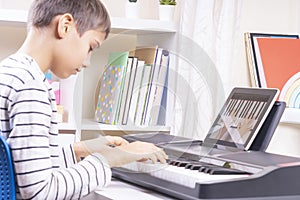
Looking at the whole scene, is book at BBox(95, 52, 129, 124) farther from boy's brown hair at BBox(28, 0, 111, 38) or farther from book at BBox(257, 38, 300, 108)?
boy's brown hair at BBox(28, 0, 111, 38)

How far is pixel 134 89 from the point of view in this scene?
6.82 ft

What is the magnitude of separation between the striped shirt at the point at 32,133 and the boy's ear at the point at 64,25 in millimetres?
87

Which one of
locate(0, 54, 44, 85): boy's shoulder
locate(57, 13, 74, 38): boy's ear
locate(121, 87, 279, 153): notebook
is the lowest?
locate(121, 87, 279, 153): notebook

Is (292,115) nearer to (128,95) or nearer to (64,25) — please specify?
(128,95)

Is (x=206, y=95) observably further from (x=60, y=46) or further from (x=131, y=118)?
(x=60, y=46)

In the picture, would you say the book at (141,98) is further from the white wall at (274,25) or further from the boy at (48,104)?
the boy at (48,104)

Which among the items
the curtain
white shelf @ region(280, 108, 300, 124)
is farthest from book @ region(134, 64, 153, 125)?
white shelf @ region(280, 108, 300, 124)

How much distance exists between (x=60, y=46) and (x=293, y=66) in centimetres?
140

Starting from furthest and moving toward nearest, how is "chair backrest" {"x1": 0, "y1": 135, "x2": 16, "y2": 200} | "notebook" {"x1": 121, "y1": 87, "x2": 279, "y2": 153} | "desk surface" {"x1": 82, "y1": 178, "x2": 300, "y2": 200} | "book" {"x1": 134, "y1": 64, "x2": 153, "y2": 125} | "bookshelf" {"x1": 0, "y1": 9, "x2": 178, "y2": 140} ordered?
"book" {"x1": 134, "y1": 64, "x2": 153, "y2": 125}, "bookshelf" {"x1": 0, "y1": 9, "x2": 178, "y2": 140}, "notebook" {"x1": 121, "y1": 87, "x2": 279, "y2": 153}, "desk surface" {"x1": 82, "y1": 178, "x2": 300, "y2": 200}, "chair backrest" {"x1": 0, "y1": 135, "x2": 16, "y2": 200}

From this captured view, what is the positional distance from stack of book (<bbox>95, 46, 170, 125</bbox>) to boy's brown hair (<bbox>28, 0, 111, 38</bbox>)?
82 cm

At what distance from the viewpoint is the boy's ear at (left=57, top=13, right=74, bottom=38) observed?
118 cm

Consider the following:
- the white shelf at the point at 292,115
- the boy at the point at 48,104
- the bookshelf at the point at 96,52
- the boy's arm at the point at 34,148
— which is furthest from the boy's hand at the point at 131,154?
the white shelf at the point at 292,115

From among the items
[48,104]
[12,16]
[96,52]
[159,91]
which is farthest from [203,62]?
[48,104]

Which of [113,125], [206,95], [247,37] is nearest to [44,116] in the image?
[113,125]
